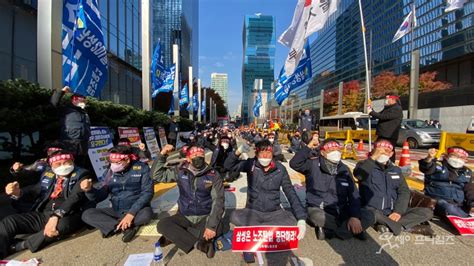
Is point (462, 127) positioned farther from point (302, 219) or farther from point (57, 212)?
point (57, 212)

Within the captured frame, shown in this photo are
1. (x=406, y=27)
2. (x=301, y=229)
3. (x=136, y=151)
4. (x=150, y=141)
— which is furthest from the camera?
(x=406, y=27)

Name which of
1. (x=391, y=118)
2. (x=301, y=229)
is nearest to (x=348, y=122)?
(x=391, y=118)

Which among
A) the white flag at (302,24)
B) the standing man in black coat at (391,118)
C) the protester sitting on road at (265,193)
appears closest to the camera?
the protester sitting on road at (265,193)

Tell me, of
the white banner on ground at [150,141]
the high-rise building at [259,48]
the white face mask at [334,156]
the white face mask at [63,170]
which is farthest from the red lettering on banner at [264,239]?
the high-rise building at [259,48]

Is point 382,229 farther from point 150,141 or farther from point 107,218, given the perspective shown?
point 150,141

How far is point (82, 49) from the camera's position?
6.81 m

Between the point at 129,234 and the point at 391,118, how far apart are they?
210 inches

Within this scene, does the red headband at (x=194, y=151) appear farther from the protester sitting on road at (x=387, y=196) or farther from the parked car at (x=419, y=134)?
the parked car at (x=419, y=134)

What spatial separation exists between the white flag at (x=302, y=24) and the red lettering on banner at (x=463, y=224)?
654 cm

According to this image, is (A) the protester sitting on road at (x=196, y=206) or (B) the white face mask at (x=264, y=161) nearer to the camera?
(A) the protester sitting on road at (x=196, y=206)

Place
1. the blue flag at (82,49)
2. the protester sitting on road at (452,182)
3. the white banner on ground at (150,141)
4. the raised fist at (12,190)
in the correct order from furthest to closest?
1. the white banner on ground at (150,141)
2. the blue flag at (82,49)
3. the protester sitting on road at (452,182)
4. the raised fist at (12,190)

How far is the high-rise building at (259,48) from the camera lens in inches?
2933

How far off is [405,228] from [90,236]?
422 centimetres

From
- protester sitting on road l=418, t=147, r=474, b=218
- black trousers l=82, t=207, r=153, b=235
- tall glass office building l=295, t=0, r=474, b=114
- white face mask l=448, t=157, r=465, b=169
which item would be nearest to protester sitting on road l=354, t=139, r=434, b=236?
protester sitting on road l=418, t=147, r=474, b=218
